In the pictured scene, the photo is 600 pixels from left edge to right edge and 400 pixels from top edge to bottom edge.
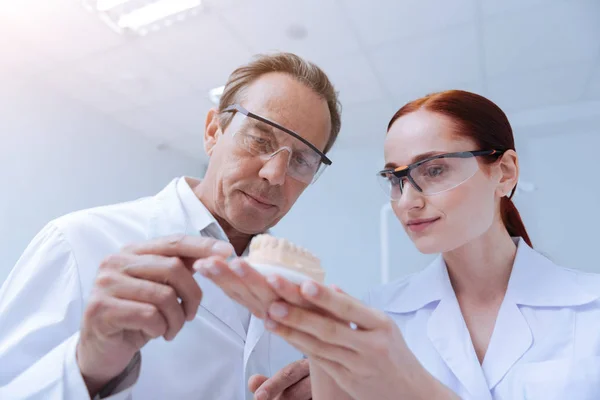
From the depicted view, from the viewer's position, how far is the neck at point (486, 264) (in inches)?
54.7

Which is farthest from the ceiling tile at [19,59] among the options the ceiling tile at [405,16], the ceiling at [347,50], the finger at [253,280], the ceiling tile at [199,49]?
the finger at [253,280]

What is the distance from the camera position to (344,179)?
476 cm

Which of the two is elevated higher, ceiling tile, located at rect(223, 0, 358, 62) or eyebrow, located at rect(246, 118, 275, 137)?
ceiling tile, located at rect(223, 0, 358, 62)

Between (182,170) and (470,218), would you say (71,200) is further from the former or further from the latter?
(470,218)

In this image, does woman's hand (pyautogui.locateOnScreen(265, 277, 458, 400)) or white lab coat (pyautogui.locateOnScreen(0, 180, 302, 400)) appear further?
white lab coat (pyautogui.locateOnScreen(0, 180, 302, 400))

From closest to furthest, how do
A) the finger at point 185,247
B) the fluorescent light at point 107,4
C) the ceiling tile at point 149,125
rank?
the finger at point 185,247 < the fluorescent light at point 107,4 < the ceiling tile at point 149,125

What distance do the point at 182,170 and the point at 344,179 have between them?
2076mm

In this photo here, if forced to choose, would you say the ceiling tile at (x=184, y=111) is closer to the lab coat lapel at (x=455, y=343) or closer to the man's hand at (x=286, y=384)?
the lab coat lapel at (x=455, y=343)

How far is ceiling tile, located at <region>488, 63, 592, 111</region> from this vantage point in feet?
10.8

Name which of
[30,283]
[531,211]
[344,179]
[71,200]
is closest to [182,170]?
[71,200]

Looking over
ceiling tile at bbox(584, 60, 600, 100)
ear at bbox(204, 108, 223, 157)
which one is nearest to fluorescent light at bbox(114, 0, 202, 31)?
ear at bbox(204, 108, 223, 157)

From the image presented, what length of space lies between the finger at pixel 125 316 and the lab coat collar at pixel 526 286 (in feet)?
3.34

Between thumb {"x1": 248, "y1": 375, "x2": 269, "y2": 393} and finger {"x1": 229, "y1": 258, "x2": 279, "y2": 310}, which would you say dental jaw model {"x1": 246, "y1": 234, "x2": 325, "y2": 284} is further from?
thumb {"x1": 248, "y1": 375, "x2": 269, "y2": 393}

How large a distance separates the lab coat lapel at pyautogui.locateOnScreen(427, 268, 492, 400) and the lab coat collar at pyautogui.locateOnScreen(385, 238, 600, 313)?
4cm
